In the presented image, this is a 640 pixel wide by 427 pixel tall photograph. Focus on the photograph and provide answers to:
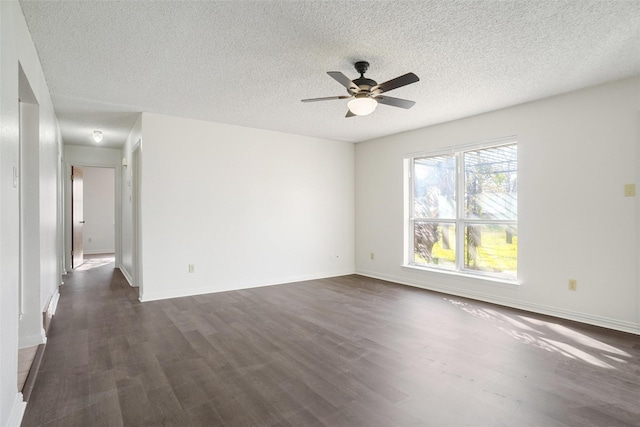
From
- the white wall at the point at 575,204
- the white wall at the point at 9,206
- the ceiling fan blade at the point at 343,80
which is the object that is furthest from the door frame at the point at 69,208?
the white wall at the point at 575,204

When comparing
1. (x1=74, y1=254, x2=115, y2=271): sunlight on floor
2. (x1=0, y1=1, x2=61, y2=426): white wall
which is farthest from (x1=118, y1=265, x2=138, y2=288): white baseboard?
(x1=0, y1=1, x2=61, y2=426): white wall

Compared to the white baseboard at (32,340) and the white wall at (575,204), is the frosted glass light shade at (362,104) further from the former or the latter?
the white baseboard at (32,340)

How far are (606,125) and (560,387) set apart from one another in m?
2.73

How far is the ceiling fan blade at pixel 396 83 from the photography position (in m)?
2.56

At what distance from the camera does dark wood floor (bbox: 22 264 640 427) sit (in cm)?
193

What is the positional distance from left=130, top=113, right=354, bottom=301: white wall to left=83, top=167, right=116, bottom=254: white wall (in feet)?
20.3

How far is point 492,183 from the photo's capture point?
14.7ft

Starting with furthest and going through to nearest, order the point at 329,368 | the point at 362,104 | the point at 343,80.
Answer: the point at 362,104, the point at 343,80, the point at 329,368

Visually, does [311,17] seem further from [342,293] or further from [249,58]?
[342,293]

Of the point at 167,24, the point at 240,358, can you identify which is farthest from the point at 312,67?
the point at 240,358

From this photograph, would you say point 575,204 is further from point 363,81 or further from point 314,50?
point 314,50

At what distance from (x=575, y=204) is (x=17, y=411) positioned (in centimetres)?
493

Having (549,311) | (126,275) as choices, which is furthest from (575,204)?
(126,275)

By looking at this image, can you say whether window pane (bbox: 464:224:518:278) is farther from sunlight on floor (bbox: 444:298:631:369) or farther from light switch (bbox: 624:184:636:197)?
light switch (bbox: 624:184:636:197)
